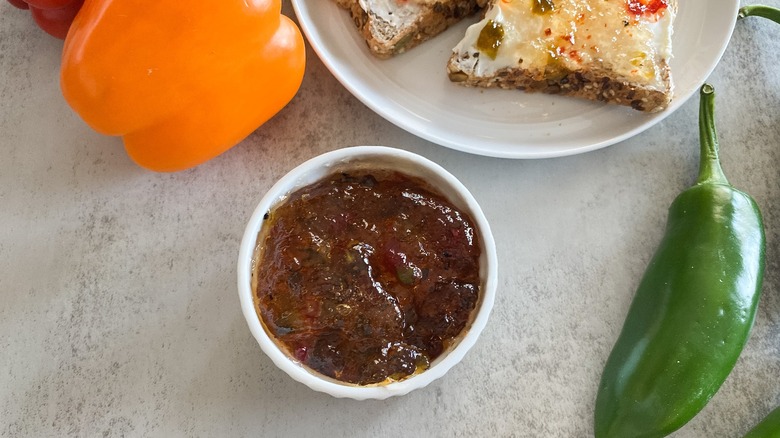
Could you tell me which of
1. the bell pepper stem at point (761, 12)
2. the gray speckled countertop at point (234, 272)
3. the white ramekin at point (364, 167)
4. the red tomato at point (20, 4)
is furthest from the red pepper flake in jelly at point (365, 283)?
the bell pepper stem at point (761, 12)

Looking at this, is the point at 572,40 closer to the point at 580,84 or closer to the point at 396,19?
the point at 580,84

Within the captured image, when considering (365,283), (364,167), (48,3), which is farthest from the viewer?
(48,3)

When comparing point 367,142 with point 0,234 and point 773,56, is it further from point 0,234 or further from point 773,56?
point 773,56

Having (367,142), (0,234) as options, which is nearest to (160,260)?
(0,234)

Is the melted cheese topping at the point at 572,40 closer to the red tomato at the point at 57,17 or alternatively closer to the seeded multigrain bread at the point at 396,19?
the seeded multigrain bread at the point at 396,19

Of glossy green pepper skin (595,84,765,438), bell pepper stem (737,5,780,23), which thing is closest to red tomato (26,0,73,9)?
glossy green pepper skin (595,84,765,438)

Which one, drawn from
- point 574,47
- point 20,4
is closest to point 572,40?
point 574,47
